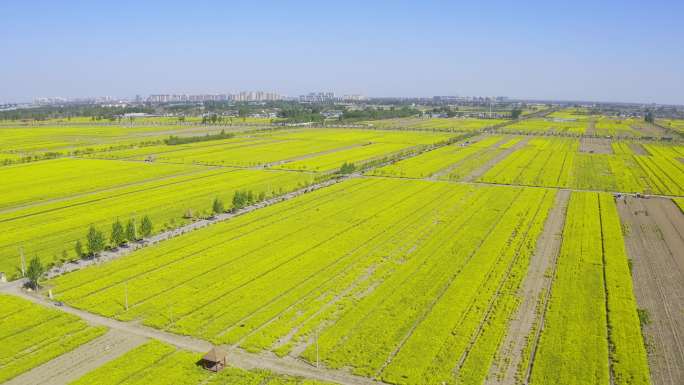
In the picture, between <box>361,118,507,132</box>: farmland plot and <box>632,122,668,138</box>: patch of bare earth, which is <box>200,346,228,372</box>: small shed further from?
<box>632,122,668,138</box>: patch of bare earth

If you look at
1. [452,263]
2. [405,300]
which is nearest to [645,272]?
[452,263]

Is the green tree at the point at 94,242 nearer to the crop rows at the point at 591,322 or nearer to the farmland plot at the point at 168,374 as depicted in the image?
the farmland plot at the point at 168,374

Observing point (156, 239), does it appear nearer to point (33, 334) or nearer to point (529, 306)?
point (33, 334)

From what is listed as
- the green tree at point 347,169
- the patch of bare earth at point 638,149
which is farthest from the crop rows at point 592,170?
the green tree at point 347,169

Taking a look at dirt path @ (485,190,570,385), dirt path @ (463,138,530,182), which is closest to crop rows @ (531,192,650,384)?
dirt path @ (485,190,570,385)

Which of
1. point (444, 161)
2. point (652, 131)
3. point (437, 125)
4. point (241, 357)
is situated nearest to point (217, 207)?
point (241, 357)

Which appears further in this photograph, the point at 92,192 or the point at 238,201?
the point at 92,192

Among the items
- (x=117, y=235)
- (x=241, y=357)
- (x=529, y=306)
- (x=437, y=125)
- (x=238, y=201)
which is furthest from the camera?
(x=437, y=125)
